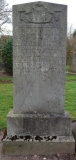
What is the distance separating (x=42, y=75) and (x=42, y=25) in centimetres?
95

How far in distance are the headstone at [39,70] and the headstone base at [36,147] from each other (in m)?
0.19

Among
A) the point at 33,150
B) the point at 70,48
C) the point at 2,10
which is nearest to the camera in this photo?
the point at 33,150

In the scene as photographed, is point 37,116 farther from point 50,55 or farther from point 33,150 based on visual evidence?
point 50,55

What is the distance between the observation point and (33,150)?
3721 mm

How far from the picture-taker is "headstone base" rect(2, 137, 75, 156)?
12.1ft

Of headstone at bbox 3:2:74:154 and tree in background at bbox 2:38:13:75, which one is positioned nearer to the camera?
headstone at bbox 3:2:74:154

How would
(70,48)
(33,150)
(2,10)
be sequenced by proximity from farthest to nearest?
1. (70,48)
2. (2,10)
3. (33,150)

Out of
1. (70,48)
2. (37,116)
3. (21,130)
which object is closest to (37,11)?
(37,116)

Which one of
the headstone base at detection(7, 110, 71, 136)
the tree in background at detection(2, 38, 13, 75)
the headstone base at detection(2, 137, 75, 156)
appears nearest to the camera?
the headstone base at detection(2, 137, 75, 156)

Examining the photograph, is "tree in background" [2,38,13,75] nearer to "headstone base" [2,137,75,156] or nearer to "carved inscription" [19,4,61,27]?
"carved inscription" [19,4,61,27]

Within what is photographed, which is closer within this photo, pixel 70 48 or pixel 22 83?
pixel 22 83

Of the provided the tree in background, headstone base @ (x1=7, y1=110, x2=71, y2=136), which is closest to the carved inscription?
headstone base @ (x1=7, y1=110, x2=71, y2=136)

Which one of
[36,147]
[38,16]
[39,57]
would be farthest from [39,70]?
[36,147]

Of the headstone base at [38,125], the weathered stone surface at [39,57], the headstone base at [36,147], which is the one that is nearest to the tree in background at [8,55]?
the weathered stone surface at [39,57]
